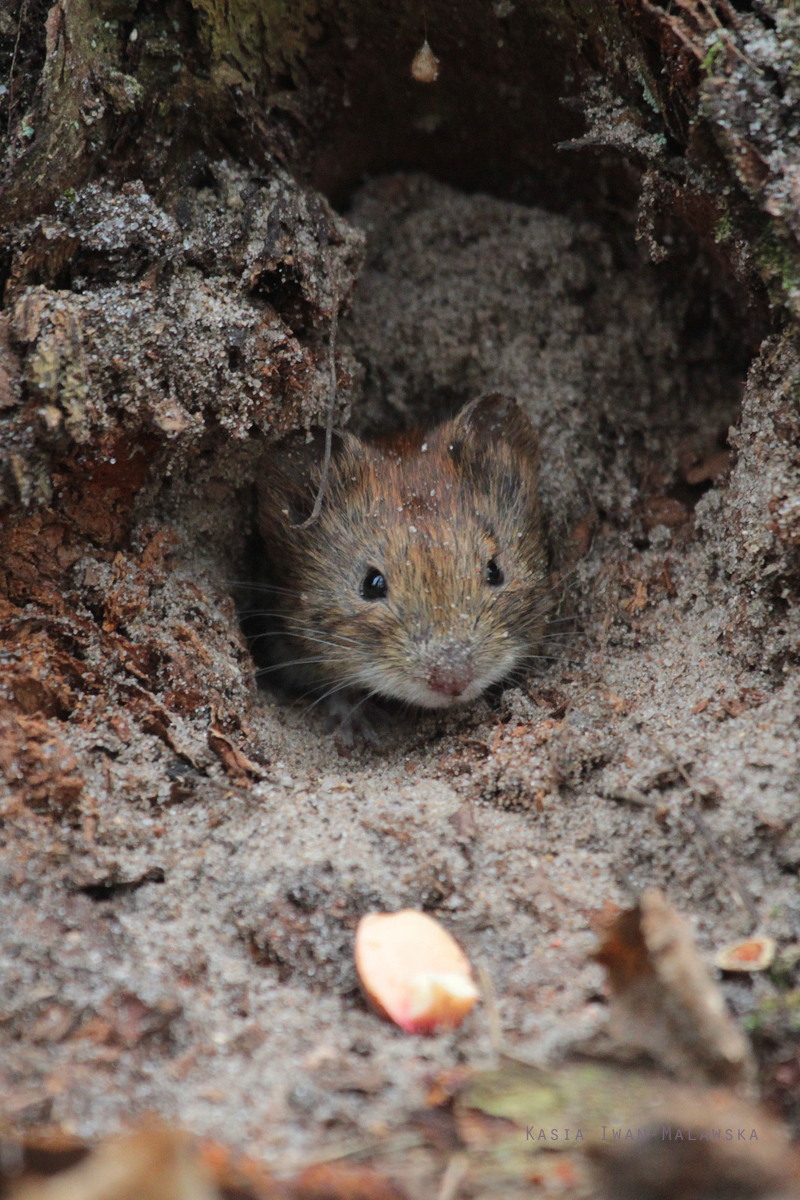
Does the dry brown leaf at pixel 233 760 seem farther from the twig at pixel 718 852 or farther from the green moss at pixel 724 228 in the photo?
the green moss at pixel 724 228

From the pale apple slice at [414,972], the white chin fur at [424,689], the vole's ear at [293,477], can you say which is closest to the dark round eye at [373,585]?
the white chin fur at [424,689]

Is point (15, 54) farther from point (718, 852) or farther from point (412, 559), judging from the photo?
point (718, 852)

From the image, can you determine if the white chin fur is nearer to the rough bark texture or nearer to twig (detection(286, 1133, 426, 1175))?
the rough bark texture

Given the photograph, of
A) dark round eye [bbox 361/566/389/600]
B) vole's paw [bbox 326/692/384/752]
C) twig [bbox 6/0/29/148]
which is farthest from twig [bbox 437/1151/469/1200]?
twig [bbox 6/0/29/148]

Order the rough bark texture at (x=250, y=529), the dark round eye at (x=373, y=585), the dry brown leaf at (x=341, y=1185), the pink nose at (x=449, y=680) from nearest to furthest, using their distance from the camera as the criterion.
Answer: the dry brown leaf at (x=341, y=1185), the rough bark texture at (x=250, y=529), the pink nose at (x=449, y=680), the dark round eye at (x=373, y=585)

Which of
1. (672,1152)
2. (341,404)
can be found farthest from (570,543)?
(672,1152)

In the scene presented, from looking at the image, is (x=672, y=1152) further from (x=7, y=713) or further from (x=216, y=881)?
(x=7, y=713)
